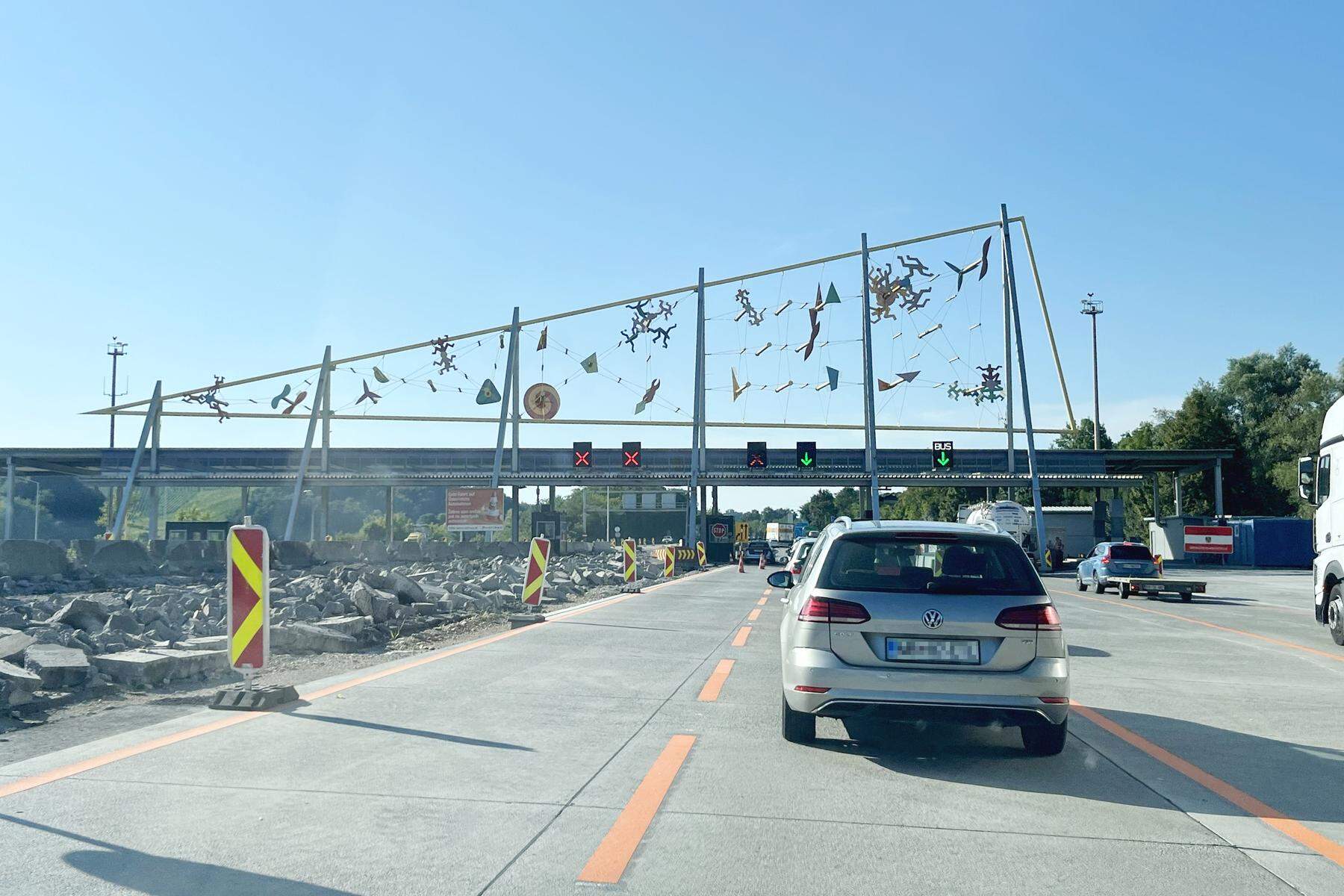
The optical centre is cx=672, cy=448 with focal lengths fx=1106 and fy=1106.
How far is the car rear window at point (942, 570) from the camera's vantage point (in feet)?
22.7

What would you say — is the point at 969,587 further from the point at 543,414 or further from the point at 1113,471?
the point at 1113,471

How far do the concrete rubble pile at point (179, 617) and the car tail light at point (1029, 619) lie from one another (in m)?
7.30

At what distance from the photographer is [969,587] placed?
689cm

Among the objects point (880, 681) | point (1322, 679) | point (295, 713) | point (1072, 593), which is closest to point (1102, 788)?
point (880, 681)

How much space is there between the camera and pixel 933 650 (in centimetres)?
672

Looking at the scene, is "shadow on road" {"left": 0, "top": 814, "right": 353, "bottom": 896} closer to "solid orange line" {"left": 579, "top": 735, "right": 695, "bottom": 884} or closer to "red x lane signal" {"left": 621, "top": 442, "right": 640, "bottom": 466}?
"solid orange line" {"left": 579, "top": 735, "right": 695, "bottom": 884}

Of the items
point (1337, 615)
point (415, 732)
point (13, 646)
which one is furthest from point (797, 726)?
point (1337, 615)

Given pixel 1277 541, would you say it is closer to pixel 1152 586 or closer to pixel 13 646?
pixel 1152 586

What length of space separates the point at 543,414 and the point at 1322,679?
163 feet

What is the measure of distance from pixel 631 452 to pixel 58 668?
4429 cm

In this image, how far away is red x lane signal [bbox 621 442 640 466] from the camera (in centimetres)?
5291

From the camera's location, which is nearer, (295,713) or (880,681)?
(880,681)

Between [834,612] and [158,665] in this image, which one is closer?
[834,612]

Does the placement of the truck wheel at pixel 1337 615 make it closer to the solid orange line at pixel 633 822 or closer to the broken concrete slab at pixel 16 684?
the solid orange line at pixel 633 822
